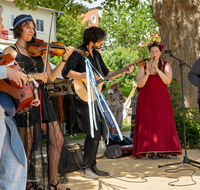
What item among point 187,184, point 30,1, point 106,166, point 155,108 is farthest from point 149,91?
point 30,1

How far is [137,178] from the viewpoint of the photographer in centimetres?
409

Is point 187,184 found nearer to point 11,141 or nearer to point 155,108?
point 155,108

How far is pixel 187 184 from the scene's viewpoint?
147 inches

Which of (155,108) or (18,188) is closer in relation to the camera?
(18,188)

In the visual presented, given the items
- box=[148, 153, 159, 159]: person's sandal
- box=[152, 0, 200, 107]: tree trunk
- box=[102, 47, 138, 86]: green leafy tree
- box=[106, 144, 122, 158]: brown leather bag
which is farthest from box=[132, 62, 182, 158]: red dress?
box=[102, 47, 138, 86]: green leafy tree

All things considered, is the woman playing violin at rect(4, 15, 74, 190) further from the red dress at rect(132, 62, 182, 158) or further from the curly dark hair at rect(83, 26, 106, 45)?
the red dress at rect(132, 62, 182, 158)

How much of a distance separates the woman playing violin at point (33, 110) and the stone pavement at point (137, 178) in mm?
688

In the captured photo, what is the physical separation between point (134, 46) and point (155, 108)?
23.3 m

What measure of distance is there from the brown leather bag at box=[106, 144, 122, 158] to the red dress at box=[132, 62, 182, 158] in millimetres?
417

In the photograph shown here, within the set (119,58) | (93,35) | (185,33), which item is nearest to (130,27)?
(119,58)

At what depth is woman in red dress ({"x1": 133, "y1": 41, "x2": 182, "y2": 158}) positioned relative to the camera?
532cm

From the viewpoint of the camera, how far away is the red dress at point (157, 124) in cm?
532

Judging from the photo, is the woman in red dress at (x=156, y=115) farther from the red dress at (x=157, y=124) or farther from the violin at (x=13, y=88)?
the violin at (x=13, y=88)

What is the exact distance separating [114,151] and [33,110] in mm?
2970
